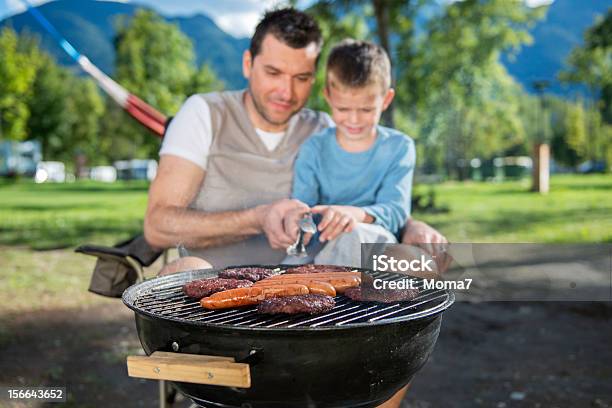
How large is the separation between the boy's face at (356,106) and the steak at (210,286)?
2.98 ft

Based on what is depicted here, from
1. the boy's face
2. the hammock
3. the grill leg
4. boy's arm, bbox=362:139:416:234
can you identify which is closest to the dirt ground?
the grill leg

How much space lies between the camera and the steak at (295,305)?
159 cm

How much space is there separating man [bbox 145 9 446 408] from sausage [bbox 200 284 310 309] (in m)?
0.80

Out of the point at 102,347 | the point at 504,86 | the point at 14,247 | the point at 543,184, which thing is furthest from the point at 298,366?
the point at 504,86

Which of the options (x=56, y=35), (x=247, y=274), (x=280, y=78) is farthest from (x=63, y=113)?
(x=247, y=274)

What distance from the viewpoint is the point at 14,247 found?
28.8 ft

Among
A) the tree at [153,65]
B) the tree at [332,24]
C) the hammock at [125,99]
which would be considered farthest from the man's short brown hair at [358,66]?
the tree at [153,65]

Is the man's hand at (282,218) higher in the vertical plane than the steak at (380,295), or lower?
higher

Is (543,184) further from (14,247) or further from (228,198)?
(228,198)

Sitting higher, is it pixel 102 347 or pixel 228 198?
pixel 228 198

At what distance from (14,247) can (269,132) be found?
7.14 meters

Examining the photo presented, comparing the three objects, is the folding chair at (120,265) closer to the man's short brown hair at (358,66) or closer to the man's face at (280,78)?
the man's face at (280,78)

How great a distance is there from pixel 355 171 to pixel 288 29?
65cm

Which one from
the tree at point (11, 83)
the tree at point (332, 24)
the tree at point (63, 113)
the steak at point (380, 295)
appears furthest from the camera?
the tree at point (63, 113)
